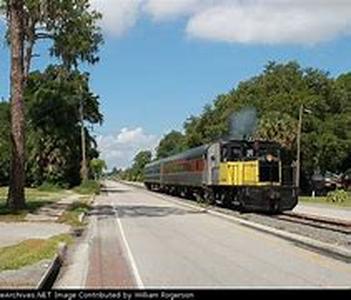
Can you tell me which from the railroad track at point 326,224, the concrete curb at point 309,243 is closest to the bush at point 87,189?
the railroad track at point 326,224

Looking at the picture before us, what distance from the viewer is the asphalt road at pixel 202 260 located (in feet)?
47.0

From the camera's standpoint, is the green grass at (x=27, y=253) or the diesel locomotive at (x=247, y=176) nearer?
the green grass at (x=27, y=253)

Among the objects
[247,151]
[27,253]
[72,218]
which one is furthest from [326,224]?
[27,253]

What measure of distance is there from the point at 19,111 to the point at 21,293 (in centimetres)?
2367

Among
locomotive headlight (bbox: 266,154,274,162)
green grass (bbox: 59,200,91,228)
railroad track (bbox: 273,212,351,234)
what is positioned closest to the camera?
railroad track (bbox: 273,212,351,234)

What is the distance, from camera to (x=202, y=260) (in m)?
17.7

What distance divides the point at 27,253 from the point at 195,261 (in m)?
3.61

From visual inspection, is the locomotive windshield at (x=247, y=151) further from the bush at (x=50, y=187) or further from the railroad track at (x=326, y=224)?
the bush at (x=50, y=187)

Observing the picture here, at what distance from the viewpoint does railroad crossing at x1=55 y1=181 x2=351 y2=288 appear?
14.3 m

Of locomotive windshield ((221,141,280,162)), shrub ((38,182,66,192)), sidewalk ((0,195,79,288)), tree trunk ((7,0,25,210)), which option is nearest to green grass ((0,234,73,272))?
sidewalk ((0,195,79,288))

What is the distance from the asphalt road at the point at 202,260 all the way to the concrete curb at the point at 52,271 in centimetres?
65

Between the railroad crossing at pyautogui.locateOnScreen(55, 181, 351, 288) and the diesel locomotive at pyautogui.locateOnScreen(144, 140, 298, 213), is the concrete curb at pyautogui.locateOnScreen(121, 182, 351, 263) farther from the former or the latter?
the diesel locomotive at pyautogui.locateOnScreen(144, 140, 298, 213)

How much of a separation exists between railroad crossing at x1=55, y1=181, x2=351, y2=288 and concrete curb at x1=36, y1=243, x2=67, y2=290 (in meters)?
0.20

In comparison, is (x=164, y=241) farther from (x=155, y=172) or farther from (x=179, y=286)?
(x=155, y=172)
